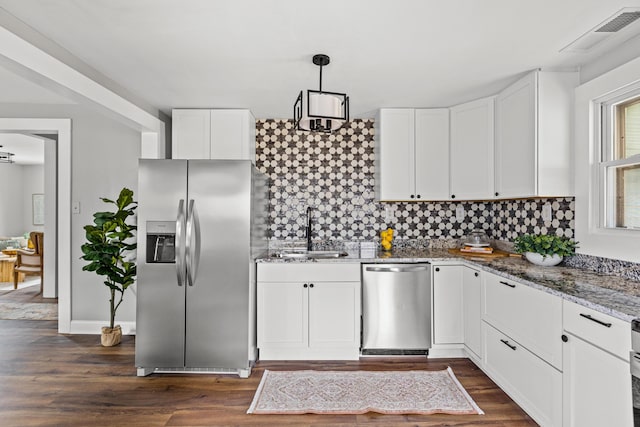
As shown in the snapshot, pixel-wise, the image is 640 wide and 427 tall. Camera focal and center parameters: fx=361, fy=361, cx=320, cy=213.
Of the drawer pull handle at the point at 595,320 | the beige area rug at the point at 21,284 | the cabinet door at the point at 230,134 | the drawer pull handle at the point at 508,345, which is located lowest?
the beige area rug at the point at 21,284

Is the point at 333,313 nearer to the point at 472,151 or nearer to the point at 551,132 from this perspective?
the point at 472,151

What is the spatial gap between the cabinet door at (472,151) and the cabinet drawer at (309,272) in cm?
131

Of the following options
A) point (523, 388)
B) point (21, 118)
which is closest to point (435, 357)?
point (523, 388)

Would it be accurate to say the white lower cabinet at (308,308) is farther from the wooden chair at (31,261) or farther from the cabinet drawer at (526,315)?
the wooden chair at (31,261)

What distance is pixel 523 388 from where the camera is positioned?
223cm

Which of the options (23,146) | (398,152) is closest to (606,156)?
(398,152)

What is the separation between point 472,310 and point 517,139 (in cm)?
143

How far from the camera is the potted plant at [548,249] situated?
259 centimetres

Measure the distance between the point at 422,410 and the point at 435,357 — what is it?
0.94 metres

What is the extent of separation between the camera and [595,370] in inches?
64.9

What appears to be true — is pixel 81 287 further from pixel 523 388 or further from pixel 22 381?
pixel 523 388

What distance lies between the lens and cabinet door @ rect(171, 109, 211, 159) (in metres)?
3.53

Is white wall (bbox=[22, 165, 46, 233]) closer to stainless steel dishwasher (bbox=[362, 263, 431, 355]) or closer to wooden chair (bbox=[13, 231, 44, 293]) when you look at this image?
wooden chair (bbox=[13, 231, 44, 293])

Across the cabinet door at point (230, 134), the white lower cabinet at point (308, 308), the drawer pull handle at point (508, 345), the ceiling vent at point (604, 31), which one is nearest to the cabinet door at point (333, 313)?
the white lower cabinet at point (308, 308)
